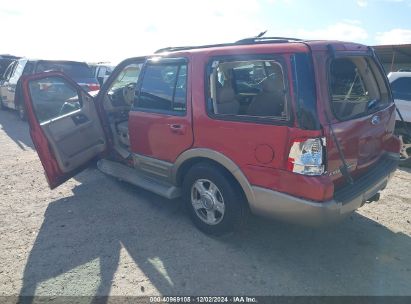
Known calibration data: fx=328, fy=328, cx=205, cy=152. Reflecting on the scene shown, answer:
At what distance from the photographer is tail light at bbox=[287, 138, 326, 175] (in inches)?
103

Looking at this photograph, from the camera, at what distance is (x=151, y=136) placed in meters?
3.88

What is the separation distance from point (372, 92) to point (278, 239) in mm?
1911

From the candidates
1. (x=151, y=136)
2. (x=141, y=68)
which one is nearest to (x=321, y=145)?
(x=151, y=136)

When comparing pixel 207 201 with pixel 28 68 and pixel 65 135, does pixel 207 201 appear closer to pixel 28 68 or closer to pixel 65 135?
pixel 65 135

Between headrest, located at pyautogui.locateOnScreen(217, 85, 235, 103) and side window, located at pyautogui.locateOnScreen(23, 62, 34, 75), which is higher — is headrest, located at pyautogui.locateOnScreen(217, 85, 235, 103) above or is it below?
below

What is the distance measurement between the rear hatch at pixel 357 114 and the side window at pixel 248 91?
43 cm

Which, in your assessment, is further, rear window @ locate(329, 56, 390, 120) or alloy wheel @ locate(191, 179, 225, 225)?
alloy wheel @ locate(191, 179, 225, 225)

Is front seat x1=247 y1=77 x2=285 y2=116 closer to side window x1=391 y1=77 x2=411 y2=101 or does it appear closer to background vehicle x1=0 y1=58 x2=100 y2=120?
side window x1=391 y1=77 x2=411 y2=101

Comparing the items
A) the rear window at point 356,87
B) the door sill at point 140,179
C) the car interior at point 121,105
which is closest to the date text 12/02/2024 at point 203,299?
the door sill at point 140,179

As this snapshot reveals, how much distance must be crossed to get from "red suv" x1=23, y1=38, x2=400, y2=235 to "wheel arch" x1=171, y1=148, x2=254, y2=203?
0.04ft

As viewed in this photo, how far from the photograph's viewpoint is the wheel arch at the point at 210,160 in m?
3.07

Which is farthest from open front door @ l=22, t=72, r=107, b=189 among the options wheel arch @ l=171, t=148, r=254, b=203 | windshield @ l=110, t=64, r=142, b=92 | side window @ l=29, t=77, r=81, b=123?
side window @ l=29, t=77, r=81, b=123

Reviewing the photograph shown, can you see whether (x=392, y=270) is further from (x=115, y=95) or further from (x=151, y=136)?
(x=115, y=95)

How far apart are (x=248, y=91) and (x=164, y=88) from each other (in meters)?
0.99
